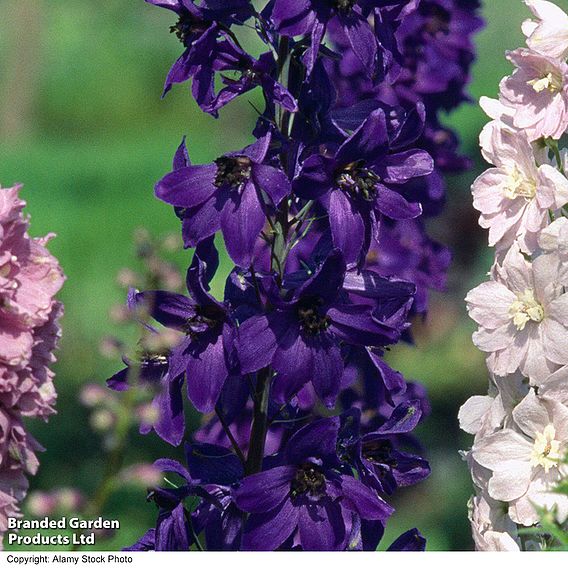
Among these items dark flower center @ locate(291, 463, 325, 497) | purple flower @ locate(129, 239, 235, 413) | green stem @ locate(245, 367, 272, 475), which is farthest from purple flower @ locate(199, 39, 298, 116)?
dark flower center @ locate(291, 463, 325, 497)

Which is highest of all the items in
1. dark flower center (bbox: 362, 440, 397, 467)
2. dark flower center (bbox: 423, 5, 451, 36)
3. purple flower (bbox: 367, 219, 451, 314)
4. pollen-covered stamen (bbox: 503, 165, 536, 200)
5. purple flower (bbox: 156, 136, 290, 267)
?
purple flower (bbox: 156, 136, 290, 267)

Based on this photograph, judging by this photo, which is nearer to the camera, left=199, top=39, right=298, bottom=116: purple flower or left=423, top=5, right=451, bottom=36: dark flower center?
left=199, top=39, right=298, bottom=116: purple flower

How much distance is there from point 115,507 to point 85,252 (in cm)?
224

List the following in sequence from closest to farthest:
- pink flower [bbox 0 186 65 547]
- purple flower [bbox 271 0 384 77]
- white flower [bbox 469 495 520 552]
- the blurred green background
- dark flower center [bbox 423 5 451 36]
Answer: purple flower [bbox 271 0 384 77]
pink flower [bbox 0 186 65 547]
white flower [bbox 469 495 520 552]
dark flower center [bbox 423 5 451 36]
the blurred green background

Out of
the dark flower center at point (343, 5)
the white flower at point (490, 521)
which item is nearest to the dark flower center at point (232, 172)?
the dark flower center at point (343, 5)

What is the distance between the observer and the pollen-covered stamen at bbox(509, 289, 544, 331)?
68.1 inches

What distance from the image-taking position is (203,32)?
166 centimetres

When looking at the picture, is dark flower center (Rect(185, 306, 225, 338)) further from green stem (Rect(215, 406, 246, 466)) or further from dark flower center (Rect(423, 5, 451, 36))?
dark flower center (Rect(423, 5, 451, 36))

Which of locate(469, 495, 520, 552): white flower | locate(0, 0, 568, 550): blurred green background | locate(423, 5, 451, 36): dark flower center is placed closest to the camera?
locate(469, 495, 520, 552): white flower

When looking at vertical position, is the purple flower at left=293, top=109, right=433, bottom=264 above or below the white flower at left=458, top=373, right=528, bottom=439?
above

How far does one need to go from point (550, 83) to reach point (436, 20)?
2.89 ft

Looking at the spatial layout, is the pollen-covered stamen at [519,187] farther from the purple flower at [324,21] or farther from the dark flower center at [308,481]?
the dark flower center at [308,481]

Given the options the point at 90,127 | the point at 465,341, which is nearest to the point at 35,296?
the point at 465,341
